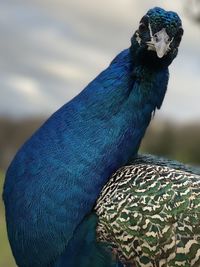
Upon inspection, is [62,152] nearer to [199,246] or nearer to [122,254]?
[122,254]

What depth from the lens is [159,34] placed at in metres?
3.96

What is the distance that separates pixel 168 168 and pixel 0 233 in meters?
5.62

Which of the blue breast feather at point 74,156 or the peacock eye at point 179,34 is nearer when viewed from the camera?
the blue breast feather at point 74,156

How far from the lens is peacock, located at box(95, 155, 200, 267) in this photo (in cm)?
382

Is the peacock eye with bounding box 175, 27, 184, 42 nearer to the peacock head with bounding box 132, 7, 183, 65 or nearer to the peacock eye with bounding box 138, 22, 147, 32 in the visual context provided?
the peacock head with bounding box 132, 7, 183, 65

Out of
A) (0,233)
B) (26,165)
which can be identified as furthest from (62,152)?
(0,233)

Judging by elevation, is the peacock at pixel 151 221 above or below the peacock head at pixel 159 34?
below

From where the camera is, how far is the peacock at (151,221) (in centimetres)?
382

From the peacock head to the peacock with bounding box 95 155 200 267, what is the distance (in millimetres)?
727

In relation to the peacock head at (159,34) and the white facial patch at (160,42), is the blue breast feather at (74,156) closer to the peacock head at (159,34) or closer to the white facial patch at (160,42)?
the peacock head at (159,34)

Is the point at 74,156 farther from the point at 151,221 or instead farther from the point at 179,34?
the point at 179,34

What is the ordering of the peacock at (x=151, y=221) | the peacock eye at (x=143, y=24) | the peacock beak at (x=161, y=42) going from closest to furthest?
the peacock at (x=151, y=221) < the peacock beak at (x=161, y=42) < the peacock eye at (x=143, y=24)

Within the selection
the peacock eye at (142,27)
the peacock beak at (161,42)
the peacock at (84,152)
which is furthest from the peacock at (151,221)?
the peacock eye at (142,27)

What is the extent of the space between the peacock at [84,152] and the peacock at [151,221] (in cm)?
8
